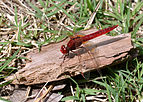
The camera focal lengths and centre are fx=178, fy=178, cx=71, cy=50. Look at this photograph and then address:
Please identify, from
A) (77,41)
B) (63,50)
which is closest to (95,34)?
(77,41)

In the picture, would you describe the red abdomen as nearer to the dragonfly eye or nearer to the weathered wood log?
the weathered wood log

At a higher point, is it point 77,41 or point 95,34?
point 95,34

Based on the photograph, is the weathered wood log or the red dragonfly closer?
the weathered wood log

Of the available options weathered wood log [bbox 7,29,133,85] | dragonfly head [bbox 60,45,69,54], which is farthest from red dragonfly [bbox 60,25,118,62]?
weathered wood log [bbox 7,29,133,85]

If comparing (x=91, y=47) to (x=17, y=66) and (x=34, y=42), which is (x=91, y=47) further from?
(x=17, y=66)

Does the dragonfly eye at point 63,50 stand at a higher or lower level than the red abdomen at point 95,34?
lower

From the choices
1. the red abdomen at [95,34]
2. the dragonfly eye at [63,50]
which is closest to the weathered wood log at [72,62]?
the dragonfly eye at [63,50]

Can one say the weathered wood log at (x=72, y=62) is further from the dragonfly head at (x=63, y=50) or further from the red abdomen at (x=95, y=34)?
the red abdomen at (x=95, y=34)

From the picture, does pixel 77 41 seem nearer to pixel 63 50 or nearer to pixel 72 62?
pixel 63 50
